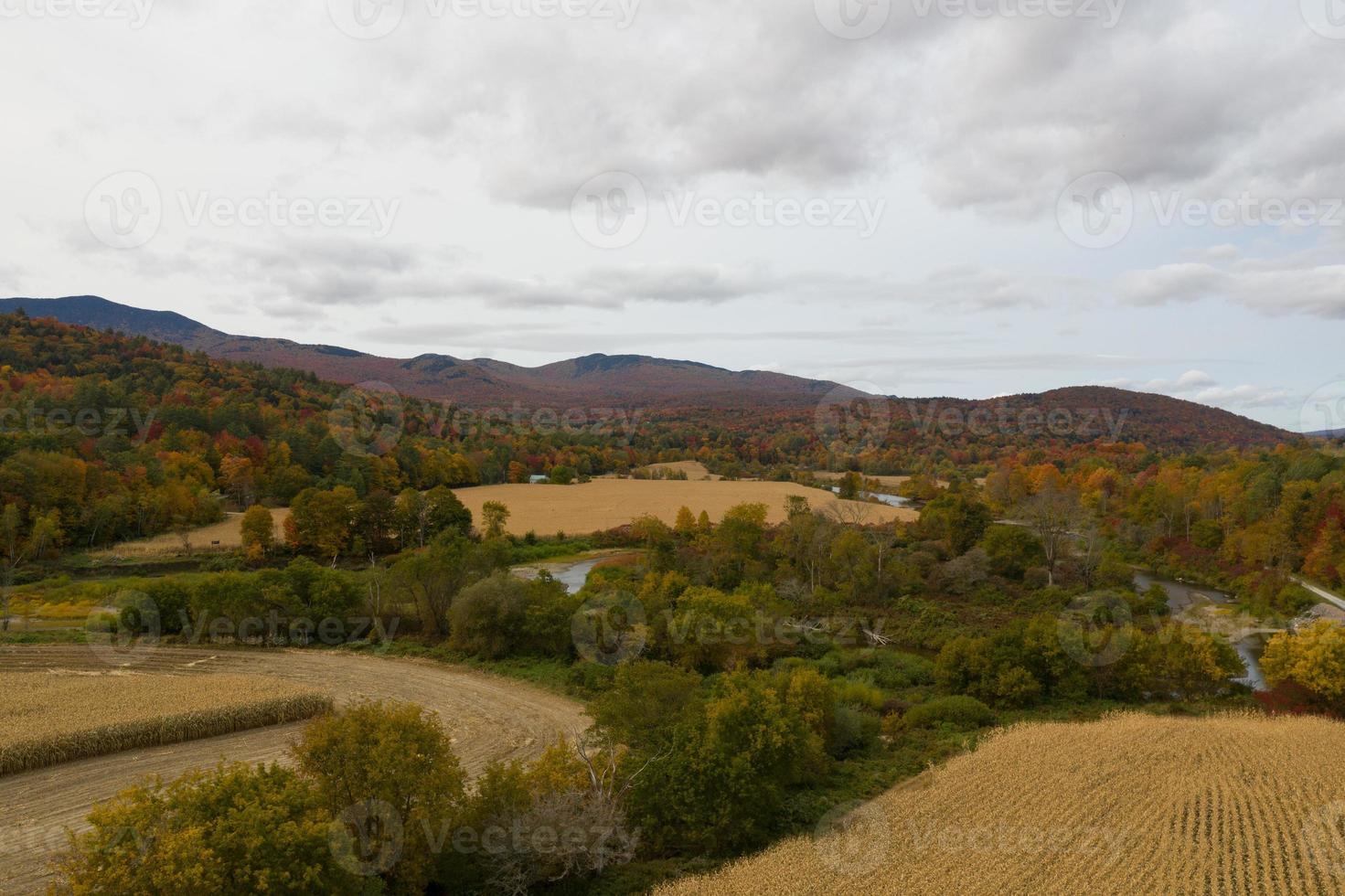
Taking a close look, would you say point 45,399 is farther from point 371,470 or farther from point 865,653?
point 865,653

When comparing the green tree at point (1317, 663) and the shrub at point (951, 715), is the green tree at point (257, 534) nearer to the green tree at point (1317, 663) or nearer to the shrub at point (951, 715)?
the shrub at point (951, 715)

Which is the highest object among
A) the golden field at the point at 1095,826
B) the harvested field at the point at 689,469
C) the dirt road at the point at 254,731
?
the harvested field at the point at 689,469

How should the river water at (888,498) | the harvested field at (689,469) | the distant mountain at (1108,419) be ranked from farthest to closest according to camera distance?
the distant mountain at (1108,419) → the harvested field at (689,469) → the river water at (888,498)

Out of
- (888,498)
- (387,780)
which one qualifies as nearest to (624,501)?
(888,498)

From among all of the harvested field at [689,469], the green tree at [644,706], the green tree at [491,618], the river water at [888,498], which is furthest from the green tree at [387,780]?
the harvested field at [689,469]

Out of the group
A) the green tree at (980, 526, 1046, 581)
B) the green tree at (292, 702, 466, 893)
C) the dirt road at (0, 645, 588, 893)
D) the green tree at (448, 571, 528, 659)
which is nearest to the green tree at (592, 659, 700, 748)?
the dirt road at (0, 645, 588, 893)

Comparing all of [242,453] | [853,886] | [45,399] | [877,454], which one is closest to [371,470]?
[242,453]
